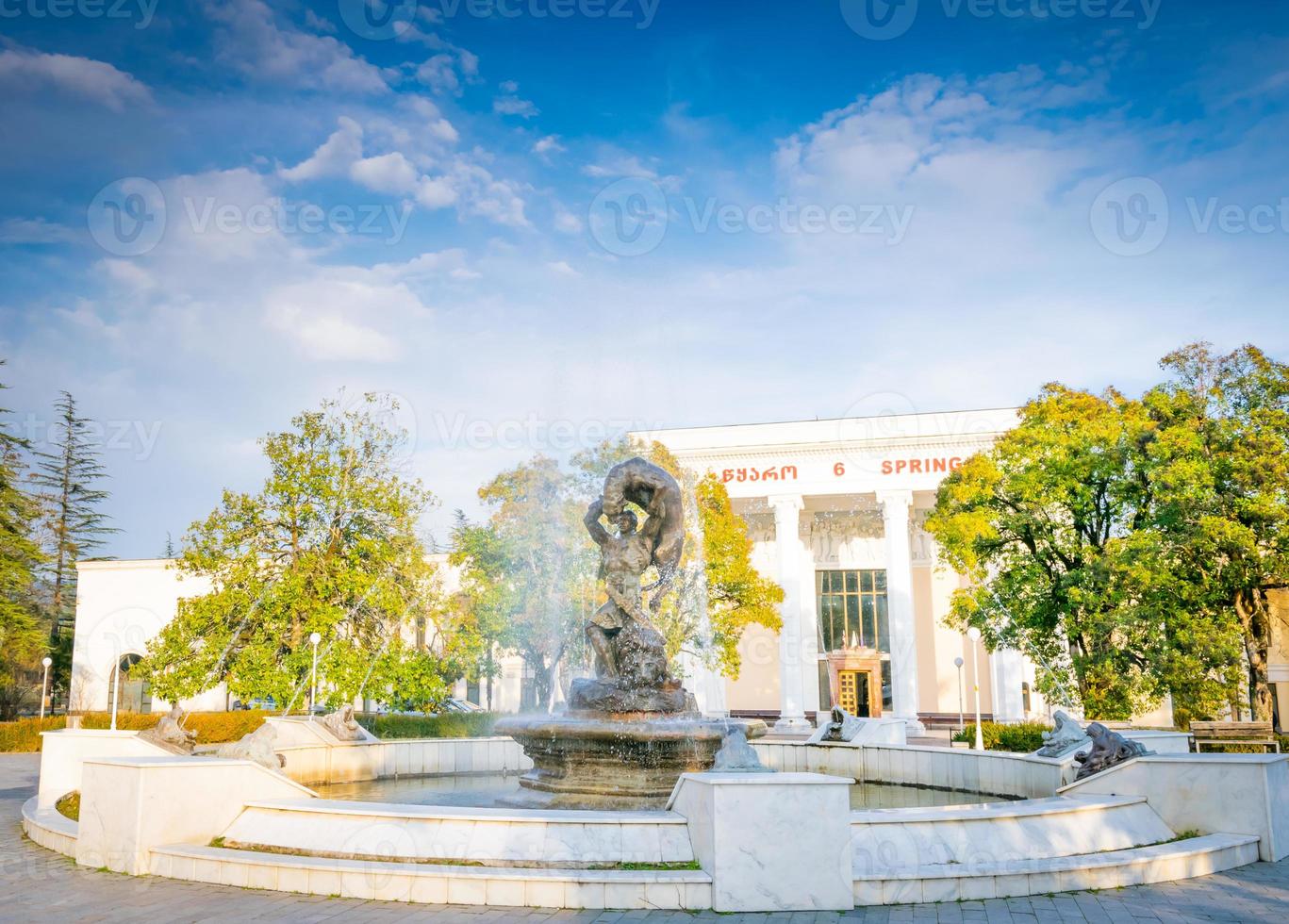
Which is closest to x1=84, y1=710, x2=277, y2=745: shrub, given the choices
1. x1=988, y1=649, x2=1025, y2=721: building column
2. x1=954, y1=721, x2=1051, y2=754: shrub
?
x1=954, y1=721, x2=1051, y2=754: shrub

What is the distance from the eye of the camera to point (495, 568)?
32.7 metres

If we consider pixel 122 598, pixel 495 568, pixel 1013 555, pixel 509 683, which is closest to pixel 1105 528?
pixel 1013 555

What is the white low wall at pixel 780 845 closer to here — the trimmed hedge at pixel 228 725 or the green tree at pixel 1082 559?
the green tree at pixel 1082 559

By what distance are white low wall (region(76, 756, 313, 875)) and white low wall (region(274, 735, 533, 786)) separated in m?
5.73

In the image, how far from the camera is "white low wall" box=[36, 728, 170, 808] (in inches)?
512

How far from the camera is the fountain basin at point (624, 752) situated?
10.6 meters

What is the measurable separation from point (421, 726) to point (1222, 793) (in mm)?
21171

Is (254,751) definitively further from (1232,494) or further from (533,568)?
(1232,494)

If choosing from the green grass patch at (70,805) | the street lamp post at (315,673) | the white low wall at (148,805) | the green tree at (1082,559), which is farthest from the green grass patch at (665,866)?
the green tree at (1082,559)

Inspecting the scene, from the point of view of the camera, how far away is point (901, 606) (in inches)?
1628

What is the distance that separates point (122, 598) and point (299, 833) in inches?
1661

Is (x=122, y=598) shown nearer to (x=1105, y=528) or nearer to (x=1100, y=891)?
(x=1105, y=528)

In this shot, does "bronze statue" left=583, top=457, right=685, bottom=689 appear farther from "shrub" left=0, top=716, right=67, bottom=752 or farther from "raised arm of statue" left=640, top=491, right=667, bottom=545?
"shrub" left=0, top=716, right=67, bottom=752

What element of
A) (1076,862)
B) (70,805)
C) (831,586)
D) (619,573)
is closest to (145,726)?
(70,805)
